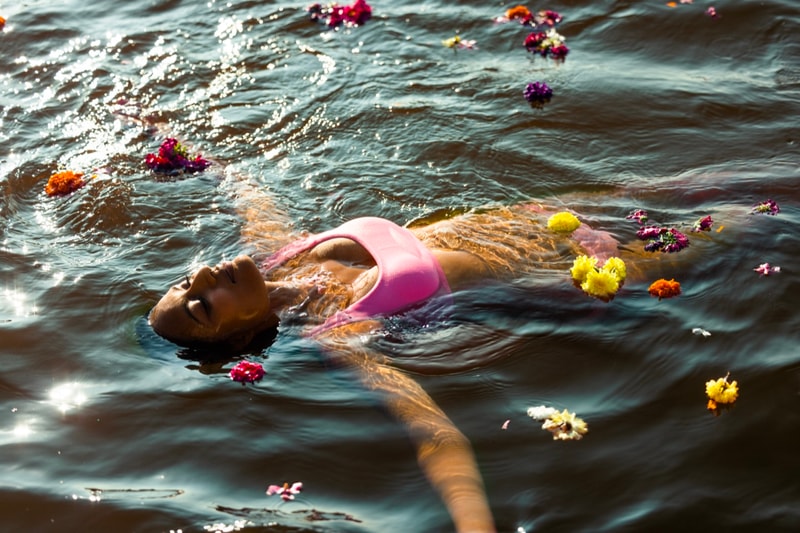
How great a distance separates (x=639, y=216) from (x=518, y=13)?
4070mm

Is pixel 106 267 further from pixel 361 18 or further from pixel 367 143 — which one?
pixel 361 18

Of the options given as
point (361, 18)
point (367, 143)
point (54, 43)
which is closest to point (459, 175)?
point (367, 143)

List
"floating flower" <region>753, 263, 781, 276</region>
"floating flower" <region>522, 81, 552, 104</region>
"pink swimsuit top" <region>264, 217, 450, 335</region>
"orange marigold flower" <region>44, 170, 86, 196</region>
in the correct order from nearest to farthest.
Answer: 1. "pink swimsuit top" <region>264, 217, 450, 335</region>
2. "floating flower" <region>753, 263, 781, 276</region>
3. "orange marigold flower" <region>44, 170, 86, 196</region>
4. "floating flower" <region>522, 81, 552, 104</region>

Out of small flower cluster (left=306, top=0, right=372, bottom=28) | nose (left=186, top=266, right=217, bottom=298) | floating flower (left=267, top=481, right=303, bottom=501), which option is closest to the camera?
floating flower (left=267, top=481, right=303, bottom=501)

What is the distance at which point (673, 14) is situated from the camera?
9.30 m

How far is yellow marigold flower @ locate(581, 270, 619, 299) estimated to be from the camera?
548 cm

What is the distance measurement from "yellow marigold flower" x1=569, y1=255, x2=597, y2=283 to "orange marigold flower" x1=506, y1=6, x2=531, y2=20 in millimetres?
4709

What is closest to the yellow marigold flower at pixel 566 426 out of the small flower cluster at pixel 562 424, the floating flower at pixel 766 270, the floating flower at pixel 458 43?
the small flower cluster at pixel 562 424

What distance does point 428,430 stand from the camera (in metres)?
4.88

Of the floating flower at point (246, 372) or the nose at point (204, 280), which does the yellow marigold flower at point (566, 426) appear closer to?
the floating flower at point (246, 372)

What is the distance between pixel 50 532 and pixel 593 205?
A: 4.06 m

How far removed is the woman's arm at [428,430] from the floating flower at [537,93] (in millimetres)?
3442

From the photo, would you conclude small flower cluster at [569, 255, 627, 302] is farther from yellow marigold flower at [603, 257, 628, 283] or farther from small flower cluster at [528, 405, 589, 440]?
small flower cluster at [528, 405, 589, 440]

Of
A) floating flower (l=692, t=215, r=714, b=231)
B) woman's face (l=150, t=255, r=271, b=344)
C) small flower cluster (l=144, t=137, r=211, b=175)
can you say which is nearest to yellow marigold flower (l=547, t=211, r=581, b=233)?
floating flower (l=692, t=215, r=714, b=231)
